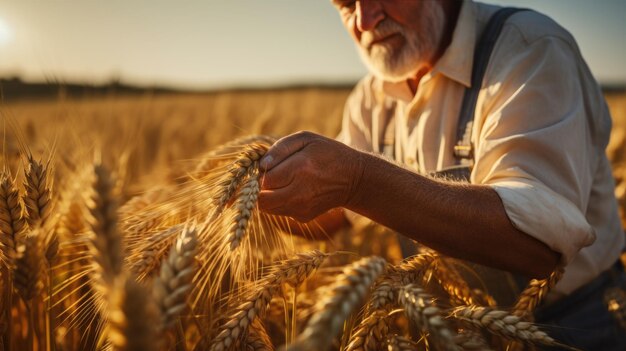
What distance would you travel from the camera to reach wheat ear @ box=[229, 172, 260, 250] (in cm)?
102

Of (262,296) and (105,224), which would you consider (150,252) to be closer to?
(262,296)

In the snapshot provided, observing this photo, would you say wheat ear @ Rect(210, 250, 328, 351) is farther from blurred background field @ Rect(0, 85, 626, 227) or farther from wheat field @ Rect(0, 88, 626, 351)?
blurred background field @ Rect(0, 85, 626, 227)

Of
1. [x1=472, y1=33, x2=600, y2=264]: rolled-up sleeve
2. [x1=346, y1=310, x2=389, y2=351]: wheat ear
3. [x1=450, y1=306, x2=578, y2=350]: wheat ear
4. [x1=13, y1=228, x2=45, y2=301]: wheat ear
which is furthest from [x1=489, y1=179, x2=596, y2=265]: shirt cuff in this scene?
[x1=13, y1=228, x2=45, y2=301]: wheat ear

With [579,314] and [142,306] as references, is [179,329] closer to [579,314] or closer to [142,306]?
[142,306]

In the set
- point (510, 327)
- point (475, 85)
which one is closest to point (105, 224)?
point (510, 327)

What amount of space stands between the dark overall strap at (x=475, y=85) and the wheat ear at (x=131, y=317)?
4.95 ft

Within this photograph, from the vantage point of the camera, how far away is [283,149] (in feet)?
4.26

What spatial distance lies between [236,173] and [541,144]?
1023 mm

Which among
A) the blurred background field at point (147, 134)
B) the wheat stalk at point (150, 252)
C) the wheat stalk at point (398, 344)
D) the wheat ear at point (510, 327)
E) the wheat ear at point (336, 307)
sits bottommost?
the blurred background field at point (147, 134)

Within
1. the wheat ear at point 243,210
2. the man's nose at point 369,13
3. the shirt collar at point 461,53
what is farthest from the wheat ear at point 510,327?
the man's nose at point 369,13

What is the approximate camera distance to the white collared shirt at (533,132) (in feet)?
4.82

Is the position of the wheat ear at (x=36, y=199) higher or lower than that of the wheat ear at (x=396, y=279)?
higher

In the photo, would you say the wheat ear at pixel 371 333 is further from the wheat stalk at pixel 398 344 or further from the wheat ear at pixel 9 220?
the wheat ear at pixel 9 220

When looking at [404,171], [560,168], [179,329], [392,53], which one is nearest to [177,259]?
[179,329]
